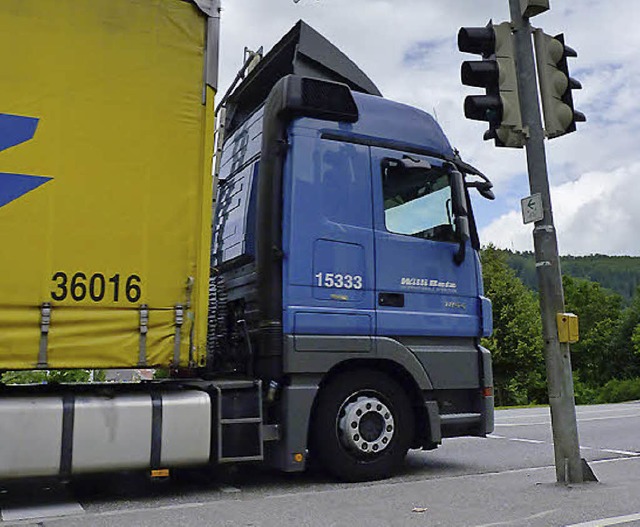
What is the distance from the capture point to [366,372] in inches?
271

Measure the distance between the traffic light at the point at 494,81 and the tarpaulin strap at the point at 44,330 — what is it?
12.5 feet

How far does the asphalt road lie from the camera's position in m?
5.33

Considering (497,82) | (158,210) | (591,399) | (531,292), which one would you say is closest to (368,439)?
(158,210)

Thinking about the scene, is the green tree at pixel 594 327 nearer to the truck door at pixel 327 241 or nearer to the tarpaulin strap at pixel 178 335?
the truck door at pixel 327 241

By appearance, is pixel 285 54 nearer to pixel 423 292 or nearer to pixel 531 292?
pixel 423 292

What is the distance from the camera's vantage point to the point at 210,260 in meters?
6.69

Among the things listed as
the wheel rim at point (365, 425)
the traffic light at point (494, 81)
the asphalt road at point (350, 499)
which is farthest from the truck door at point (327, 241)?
the asphalt road at point (350, 499)

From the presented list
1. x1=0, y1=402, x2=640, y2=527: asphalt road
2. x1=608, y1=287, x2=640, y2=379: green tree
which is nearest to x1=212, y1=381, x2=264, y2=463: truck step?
x1=0, y1=402, x2=640, y2=527: asphalt road

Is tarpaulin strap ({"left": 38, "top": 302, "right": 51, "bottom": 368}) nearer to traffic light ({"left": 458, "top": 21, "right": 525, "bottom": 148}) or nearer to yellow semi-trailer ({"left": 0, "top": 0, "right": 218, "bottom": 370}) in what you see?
yellow semi-trailer ({"left": 0, "top": 0, "right": 218, "bottom": 370})

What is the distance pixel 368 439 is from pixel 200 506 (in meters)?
1.67

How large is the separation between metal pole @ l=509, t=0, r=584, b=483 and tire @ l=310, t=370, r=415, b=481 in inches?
52.8

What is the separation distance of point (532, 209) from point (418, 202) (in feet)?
3.54

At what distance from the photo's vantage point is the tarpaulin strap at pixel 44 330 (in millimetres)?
5609

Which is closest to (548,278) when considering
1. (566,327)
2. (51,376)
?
(566,327)
